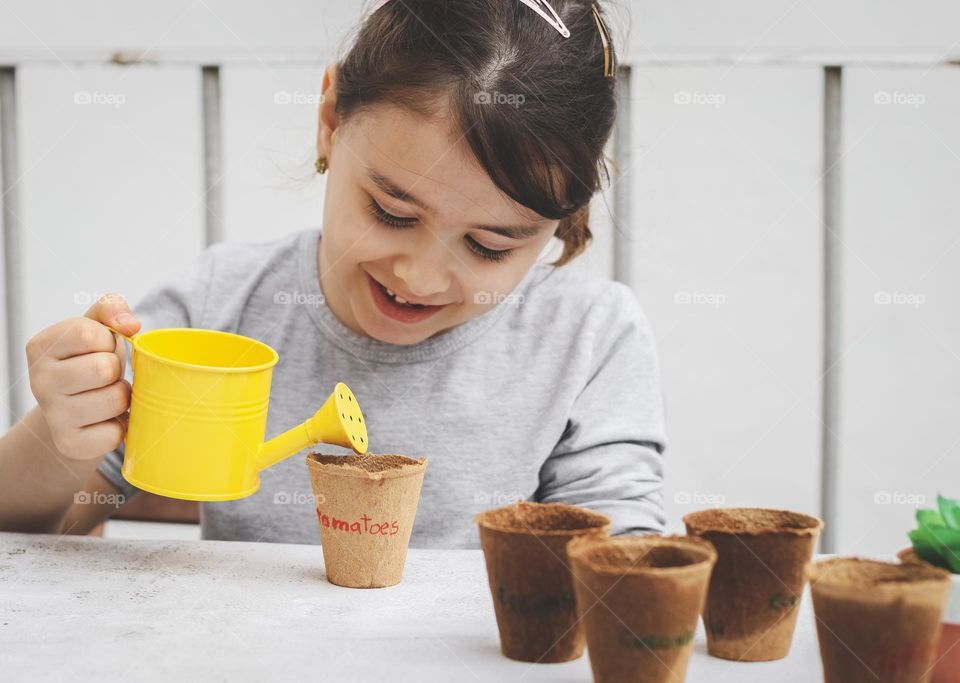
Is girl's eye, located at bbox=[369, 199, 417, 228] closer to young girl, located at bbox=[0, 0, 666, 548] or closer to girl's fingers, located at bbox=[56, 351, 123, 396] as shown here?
young girl, located at bbox=[0, 0, 666, 548]

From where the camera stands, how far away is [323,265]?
1270mm

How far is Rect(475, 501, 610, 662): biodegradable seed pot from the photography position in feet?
2.04

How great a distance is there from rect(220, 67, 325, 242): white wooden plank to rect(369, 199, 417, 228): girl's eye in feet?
1.53

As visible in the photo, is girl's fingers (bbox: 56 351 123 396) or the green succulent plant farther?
girl's fingers (bbox: 56 351 123 396)

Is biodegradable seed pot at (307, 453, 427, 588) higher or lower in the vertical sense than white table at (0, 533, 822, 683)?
higher

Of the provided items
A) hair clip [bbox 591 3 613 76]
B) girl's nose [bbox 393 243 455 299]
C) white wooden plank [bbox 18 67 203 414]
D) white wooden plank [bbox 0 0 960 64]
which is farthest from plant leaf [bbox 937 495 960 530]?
white wooden plank [bbox 18 67 203 414]

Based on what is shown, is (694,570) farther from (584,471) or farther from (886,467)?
(886,467)

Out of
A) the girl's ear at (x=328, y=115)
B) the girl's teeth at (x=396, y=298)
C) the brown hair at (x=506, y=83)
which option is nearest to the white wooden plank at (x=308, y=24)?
the girl's ear at (x=328, y=115)

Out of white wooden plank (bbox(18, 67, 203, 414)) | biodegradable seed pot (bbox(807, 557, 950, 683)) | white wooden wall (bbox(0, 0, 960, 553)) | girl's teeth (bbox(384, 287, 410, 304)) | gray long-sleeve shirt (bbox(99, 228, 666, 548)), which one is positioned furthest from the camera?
white wooden plank (bbox(18, 67, 203, 414))

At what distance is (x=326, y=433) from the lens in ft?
2.67

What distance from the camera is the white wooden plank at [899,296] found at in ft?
5.23

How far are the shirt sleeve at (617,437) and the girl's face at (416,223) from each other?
0.77 ft

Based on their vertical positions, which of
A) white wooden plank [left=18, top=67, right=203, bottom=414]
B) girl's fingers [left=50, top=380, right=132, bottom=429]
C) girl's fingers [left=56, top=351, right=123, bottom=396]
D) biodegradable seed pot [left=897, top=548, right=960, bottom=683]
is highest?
white wooden plank [left=18, top=67, right=203, bottom=414]

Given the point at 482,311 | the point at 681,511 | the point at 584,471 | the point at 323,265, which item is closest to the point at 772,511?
the point at 584,471
